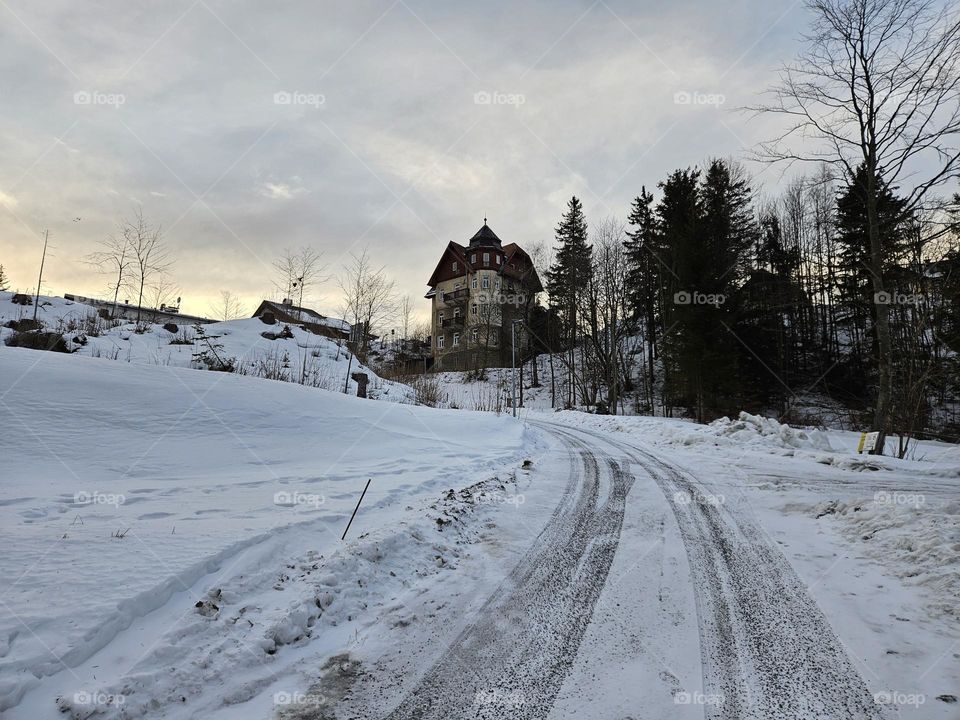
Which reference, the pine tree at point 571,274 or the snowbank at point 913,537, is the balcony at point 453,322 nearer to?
the pine tree at point 571,274

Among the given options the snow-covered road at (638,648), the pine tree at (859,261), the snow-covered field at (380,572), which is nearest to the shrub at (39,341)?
the snow-covered field at (380,572)

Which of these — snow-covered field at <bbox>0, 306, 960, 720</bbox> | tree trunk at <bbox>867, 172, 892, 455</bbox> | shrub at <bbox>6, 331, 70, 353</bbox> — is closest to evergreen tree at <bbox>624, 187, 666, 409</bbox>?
tree trunk at <bbox>867, 172, 892, 455</bbox>

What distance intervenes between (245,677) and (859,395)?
34505mm

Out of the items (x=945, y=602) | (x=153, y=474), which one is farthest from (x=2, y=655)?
(x=945, y=602)

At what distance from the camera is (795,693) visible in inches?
106

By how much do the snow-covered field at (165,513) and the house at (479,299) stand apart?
36.0m

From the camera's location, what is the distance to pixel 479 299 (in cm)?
4994

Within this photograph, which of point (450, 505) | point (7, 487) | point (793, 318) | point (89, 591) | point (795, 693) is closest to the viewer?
point (795, 693)

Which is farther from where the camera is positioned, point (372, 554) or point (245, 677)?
point (372, 554)

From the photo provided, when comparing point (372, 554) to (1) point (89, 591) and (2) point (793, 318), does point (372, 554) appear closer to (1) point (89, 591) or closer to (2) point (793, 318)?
(1) point (89, 591)

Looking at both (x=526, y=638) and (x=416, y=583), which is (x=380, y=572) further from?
(x=526, y=638)

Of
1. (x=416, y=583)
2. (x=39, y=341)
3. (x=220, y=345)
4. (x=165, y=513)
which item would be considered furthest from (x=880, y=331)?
(x=39, y=341)

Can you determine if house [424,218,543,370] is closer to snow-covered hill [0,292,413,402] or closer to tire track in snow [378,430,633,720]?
snow-covered hill [0,292,413,402]

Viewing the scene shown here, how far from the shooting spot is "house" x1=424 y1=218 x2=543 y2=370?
4625cm
